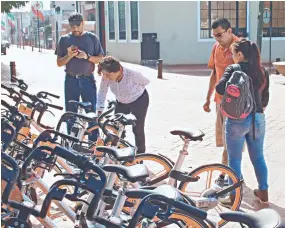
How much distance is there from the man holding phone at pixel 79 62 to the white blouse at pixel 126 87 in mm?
1175

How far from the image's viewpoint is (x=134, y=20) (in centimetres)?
2667

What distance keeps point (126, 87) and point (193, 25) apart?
20813 millimetres

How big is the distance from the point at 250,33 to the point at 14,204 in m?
24.5

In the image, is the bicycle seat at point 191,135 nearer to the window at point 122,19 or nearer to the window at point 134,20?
the window at point 134,20

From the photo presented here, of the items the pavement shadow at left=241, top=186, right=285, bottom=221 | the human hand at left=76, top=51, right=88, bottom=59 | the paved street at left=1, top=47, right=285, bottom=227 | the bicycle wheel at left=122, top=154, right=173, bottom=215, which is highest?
the human hand at left=76, top=51, right=88, bottom=59

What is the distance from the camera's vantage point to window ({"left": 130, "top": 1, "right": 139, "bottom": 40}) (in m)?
26.2

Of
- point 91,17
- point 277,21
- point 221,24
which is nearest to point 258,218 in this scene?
point 221,24

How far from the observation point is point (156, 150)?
7320 mm

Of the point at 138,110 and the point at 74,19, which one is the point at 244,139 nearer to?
the point at 138,110

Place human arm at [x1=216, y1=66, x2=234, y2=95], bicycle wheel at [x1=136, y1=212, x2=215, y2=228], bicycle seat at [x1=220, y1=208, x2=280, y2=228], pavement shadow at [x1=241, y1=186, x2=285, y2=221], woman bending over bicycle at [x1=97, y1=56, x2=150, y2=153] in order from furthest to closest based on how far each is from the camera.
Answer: woman bending over bicycle at [x1=97, y1=56, x2=150, y2=153]
pavement shadow at [x1=241, y1=186, x2=285, y2=221]
human arm at [x1=216, y1=66, x2=234, y2=95]
bicycle wheel at [x1=136, y1=212, x2=215, y2=228]
bicycle seat at [x1=220, y1=208, x2=280, y2=228]

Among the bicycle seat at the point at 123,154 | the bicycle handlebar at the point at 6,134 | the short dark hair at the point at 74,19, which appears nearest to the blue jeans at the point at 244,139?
the bicycle seat at the point at 123,154

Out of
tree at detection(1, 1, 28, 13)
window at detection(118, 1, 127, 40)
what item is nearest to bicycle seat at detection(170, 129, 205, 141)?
tree at detection(1, 1, 28, 13)

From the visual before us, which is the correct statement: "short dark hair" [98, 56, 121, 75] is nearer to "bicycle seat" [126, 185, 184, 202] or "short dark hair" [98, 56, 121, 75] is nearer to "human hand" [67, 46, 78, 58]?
"human hand" [67, 46, 78, 58]

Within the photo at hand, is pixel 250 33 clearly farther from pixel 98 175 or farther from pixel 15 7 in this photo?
pixel 98 175
